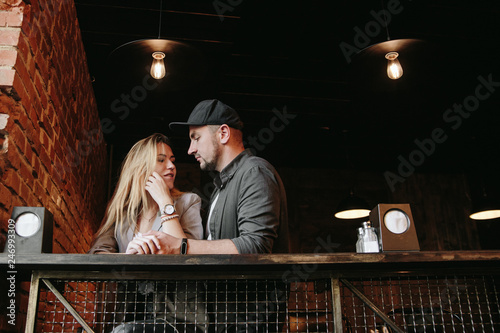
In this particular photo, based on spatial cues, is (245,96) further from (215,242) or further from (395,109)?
(215,242)

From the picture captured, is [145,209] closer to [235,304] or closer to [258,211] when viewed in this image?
[258,211]

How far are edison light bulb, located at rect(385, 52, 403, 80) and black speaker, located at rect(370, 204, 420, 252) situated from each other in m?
1.71

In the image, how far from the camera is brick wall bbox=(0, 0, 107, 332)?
1.69m

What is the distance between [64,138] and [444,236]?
619cm

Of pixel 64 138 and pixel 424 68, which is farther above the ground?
pixel 424 68

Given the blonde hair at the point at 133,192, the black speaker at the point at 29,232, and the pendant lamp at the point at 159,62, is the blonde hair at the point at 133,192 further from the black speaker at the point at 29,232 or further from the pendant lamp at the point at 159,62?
the pendant lamp at the point at 159,62

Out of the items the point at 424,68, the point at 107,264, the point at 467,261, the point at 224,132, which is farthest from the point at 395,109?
the point at 107,264

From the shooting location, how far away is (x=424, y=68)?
3305 millimetres

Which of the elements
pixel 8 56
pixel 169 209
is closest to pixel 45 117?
pixel 8 56

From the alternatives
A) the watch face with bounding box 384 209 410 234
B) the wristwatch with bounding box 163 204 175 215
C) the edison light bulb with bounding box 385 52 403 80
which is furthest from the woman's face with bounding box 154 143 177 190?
the edison light bulb with bounding box 385 52 403 80

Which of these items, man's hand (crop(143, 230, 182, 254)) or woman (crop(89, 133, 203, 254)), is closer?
man's hand (crop(143, 230, 182, 254))

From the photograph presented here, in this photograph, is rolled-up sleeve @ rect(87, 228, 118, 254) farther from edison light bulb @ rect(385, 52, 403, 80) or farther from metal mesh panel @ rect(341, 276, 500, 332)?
edison light bulb @ rect(385, 52, 403, 80)

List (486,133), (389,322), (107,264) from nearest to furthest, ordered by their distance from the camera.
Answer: (107,264) → (389,322) → (486,133)

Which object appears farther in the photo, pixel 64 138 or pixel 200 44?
pixel 200 44
